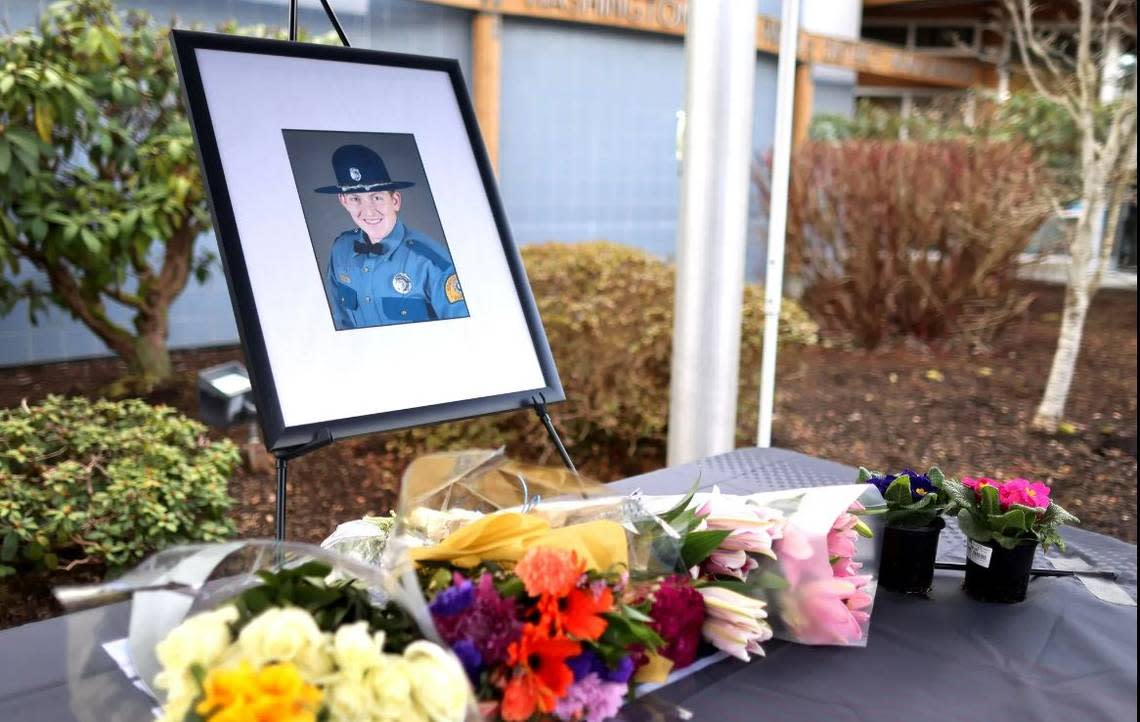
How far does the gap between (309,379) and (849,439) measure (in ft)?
11.6

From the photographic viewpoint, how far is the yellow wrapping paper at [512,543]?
2.97 ft

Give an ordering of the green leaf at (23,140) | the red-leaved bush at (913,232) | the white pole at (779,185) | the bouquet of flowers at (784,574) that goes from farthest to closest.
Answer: the red-leaved bush at (913,232) < the green leaf at (23,140) < the white pole at (779,185) < the bouquet of flowers at (784,574)

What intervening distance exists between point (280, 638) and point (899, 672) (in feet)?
2.26

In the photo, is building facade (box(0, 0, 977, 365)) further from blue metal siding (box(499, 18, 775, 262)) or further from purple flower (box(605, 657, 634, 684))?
purple flower (box(605, 657, 634, 684))

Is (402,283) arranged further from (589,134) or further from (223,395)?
(589,134)

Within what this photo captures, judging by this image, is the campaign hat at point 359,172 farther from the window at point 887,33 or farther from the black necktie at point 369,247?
the window at point 887,33

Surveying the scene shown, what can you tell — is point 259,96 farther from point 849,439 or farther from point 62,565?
point 849,439

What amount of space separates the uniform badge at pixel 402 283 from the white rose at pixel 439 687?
818mm

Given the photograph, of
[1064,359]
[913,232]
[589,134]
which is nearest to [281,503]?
[1064,359]

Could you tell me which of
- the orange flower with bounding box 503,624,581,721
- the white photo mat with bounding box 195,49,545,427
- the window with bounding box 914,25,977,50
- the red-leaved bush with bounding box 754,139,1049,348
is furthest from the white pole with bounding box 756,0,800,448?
the window with bounding box 914,25,977,50

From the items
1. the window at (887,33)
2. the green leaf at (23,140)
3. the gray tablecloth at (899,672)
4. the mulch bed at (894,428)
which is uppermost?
the window at (887,33)

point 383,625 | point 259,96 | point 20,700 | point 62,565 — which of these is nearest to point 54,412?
point 62,565

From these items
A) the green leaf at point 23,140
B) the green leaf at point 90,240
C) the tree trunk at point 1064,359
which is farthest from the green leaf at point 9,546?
the tree trunk at point 1064,359

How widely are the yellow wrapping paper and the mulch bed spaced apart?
7.03 ft
